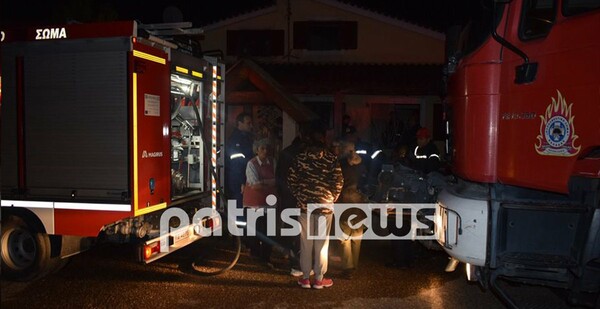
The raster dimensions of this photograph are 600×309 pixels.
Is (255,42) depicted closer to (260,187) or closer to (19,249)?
(260,187)

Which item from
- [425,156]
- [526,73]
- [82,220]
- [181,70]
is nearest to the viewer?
[526,73]

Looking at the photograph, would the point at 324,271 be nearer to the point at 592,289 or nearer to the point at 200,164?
the point at 200,164

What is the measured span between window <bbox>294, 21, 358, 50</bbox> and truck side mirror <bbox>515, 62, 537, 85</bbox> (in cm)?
1360

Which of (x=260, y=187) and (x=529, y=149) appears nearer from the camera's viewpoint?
(x=529, y=149)

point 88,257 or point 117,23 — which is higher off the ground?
point 117,23

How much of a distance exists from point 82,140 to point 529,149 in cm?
449

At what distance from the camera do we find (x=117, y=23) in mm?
5500

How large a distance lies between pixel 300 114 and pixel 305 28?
7624mm

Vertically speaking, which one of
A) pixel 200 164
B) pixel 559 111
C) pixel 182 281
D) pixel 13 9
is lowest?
pixel 182 281

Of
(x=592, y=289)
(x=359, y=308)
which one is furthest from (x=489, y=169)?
(x=359, y=308)

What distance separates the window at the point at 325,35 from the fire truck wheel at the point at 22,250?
41.8 feet

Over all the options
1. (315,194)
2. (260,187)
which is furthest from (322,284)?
(260,187)

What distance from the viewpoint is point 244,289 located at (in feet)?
20.2

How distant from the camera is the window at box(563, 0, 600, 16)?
12.7 ft
